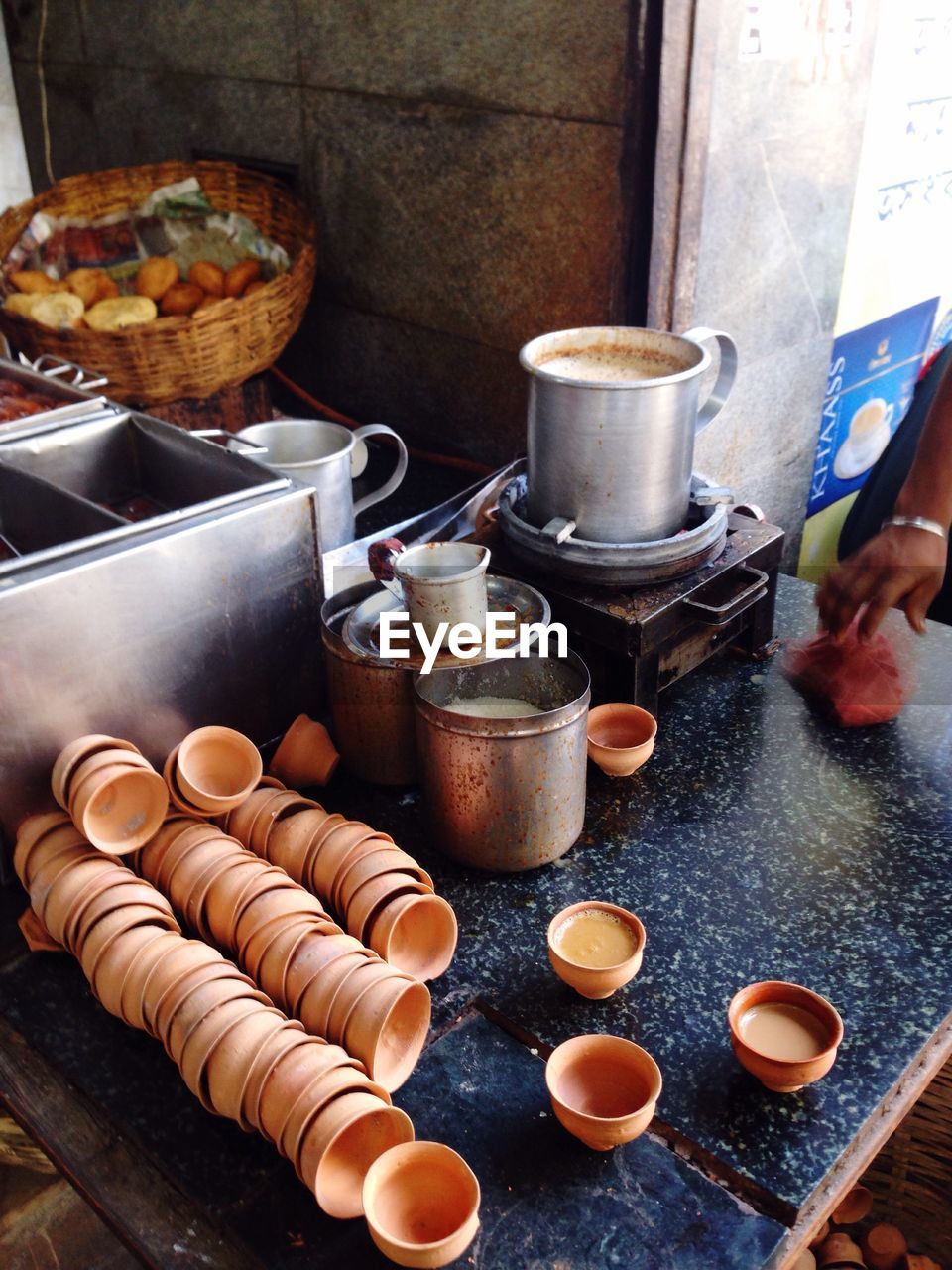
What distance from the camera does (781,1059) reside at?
113 cm

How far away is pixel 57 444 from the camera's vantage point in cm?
177

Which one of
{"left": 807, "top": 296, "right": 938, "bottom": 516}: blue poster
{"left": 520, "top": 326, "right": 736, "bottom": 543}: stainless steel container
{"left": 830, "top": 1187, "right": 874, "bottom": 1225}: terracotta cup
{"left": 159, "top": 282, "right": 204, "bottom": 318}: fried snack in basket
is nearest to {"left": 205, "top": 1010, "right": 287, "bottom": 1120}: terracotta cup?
{"left": 520, "top": 326, "right": 736, "bottom": 543}: stainless steel container

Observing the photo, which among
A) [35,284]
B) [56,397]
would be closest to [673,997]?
[56,397]

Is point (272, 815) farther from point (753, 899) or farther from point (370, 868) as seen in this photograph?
point (753, 899)

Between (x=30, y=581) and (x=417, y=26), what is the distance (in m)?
1.79

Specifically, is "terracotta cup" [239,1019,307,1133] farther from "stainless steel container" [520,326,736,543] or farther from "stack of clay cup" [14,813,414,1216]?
"stainless steel container" [520,326,736,543]

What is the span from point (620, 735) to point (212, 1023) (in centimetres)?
80

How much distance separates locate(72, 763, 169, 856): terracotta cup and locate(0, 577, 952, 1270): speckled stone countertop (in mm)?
223

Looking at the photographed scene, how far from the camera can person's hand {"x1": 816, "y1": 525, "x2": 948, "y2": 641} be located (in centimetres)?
171

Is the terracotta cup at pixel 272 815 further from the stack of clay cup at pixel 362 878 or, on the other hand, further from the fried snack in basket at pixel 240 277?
the fried snack in basket at pixel 240 277

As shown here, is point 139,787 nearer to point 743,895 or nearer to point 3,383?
point 743,895

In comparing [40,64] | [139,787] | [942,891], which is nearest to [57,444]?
[139,787]

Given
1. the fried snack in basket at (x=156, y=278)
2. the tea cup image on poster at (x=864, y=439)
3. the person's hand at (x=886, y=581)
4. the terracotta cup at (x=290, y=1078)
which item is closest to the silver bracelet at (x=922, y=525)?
the person's hand at (x=886, y=581)

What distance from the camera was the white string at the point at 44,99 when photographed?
368cm
